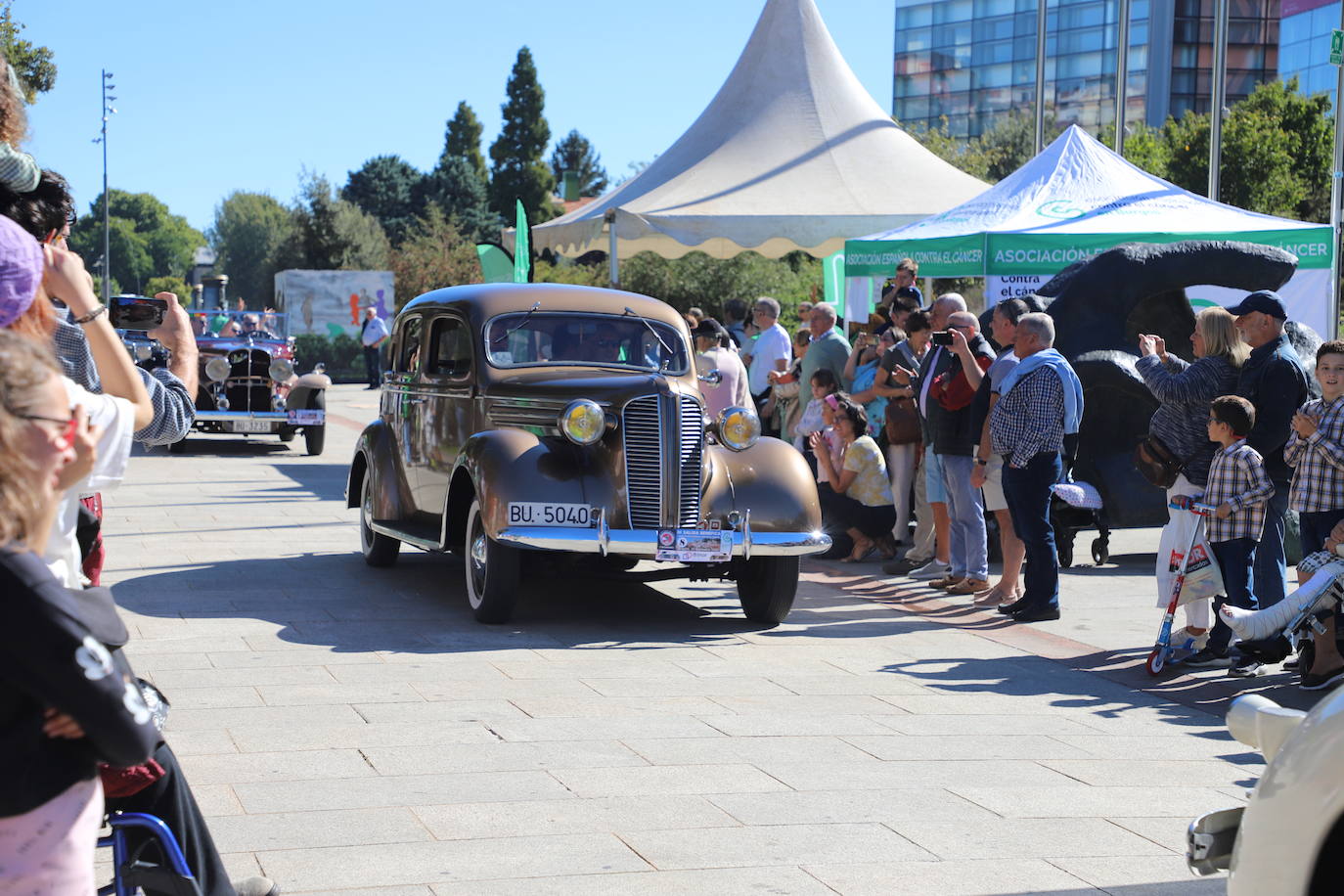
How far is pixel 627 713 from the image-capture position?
6535 mm

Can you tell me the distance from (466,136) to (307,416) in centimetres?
7155

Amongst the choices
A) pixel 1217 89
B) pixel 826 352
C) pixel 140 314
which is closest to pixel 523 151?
pixel 1217 89

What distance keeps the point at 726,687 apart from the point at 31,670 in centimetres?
503

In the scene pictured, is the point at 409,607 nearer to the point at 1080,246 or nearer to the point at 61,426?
the point at 61,426

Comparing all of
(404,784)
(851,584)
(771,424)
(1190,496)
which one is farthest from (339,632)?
(771,424)

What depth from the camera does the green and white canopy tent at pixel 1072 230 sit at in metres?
13.4

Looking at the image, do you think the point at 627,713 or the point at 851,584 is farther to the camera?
the point at 851,584

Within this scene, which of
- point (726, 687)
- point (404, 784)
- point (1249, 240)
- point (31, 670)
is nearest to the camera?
point (31, 670)

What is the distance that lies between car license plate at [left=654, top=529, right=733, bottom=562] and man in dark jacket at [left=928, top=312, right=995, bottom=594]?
7.34ft

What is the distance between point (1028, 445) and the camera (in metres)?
8.91

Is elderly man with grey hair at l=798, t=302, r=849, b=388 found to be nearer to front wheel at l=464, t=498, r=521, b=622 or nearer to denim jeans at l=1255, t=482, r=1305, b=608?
front wheel at l=464, t=498, r=521, b=622

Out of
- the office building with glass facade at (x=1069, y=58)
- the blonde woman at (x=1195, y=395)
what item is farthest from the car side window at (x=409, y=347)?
the office building with glass facade at (x=1069, y=58)

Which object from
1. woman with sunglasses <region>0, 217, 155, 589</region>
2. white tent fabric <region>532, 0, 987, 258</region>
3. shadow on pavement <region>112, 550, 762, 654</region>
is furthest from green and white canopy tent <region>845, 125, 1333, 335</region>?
woman with sunglasses <region>0, 217, 155, 589</region>

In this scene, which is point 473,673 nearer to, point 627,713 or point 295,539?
point 627,713
